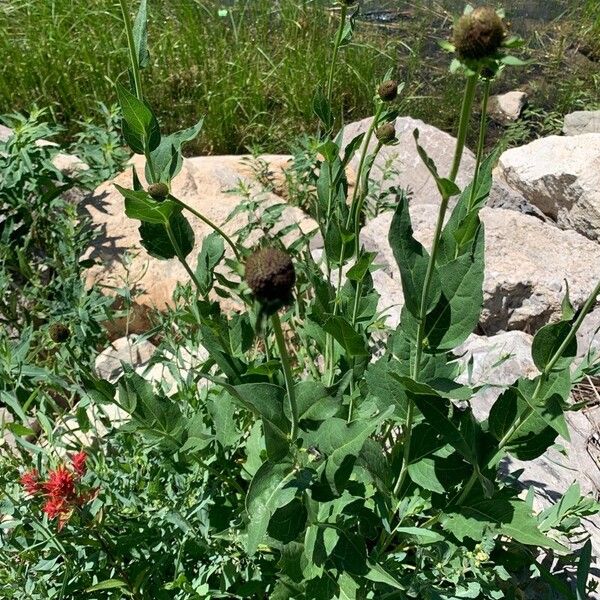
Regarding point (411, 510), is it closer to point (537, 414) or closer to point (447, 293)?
point (537, 414)

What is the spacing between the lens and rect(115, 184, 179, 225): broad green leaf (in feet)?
4.70

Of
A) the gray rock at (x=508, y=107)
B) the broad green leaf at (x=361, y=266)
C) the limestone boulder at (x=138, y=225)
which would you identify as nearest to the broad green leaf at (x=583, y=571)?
the broad green leaf at (x=361, y=266)

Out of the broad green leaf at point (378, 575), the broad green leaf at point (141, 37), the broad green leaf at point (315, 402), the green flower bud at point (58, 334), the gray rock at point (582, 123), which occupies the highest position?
the broad green leaf at point (141, 37)

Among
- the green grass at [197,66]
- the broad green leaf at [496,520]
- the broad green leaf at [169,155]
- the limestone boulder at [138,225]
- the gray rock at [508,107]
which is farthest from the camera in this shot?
the gray rock at [508,107]

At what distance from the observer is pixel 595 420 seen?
8.32 feet

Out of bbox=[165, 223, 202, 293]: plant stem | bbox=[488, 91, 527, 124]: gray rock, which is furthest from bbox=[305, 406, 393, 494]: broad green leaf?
bbox=[488, 91, 527, 124]: gray rock

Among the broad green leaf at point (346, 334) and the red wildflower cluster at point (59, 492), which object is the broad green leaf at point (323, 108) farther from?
the red wildflower cluster at point (59, 492)

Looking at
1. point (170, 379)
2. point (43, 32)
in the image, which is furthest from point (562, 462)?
point (43, 32)

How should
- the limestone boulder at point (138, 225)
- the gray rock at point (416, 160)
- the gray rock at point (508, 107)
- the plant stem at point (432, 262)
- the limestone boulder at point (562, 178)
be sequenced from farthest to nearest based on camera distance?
the gray rock at point (508, 107) → the gray rock at point (416, 160) → the limestone boulder at point (562, 178) → the limestone boulder at point (138, 225) → the plant stem at point (432, 262)

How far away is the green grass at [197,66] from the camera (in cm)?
432

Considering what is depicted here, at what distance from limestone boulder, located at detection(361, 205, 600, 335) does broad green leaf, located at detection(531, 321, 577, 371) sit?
1.19 meters

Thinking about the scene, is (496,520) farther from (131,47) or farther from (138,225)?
(138,225)

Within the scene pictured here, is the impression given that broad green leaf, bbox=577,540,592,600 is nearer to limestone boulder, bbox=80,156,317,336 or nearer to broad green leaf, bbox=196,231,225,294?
broad green leaf, bbox=196,231,225,294

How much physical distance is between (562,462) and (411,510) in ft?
2.64
